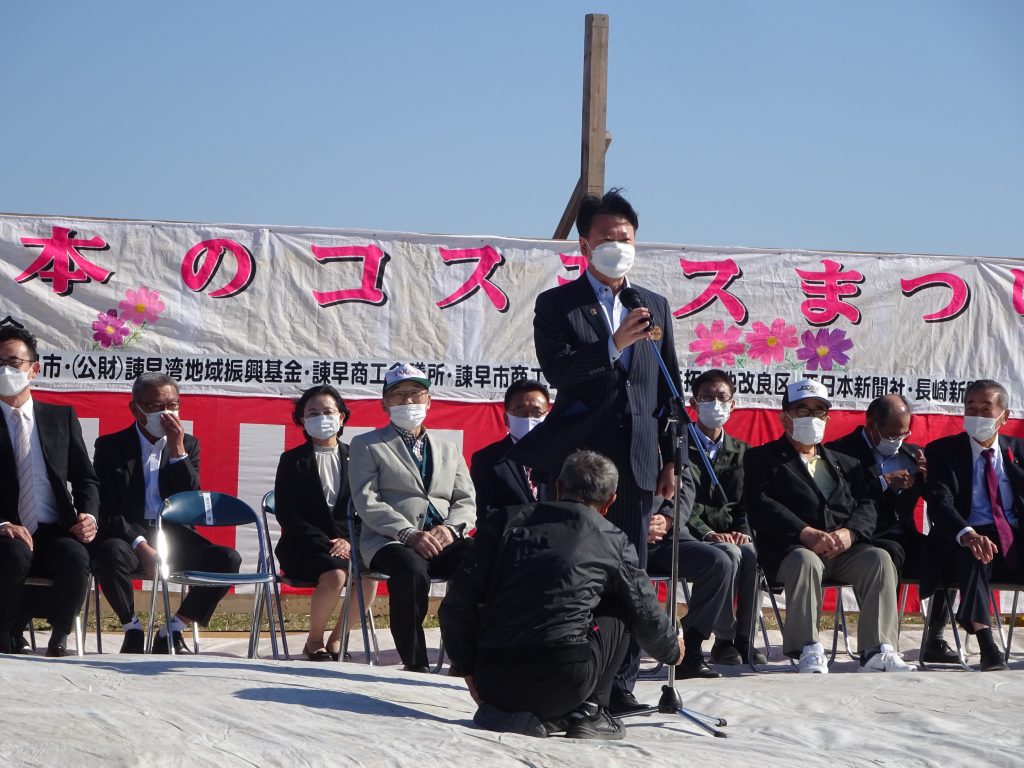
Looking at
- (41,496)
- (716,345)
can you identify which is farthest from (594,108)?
(41,496)

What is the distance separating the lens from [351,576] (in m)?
5.95

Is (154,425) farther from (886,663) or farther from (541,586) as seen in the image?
(886,663)

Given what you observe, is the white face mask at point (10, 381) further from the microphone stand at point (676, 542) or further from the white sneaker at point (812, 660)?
the white sneaker at point (812, 660)

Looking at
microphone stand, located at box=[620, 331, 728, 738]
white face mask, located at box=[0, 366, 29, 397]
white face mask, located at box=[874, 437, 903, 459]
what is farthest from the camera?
white face mask, located at box=[874, 437, 903, 459]

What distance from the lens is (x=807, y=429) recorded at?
20.5 ft

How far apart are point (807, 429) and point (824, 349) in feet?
5.30

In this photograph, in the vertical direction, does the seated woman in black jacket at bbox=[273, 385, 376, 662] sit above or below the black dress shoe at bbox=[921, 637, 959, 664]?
above

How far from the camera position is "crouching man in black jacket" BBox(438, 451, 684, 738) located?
3447 mm

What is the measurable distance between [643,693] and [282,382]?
346 cm

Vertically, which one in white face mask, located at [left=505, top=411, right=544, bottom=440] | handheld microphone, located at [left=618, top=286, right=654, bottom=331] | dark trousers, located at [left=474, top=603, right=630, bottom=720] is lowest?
dark trousers, located at [left=474, top=603, right=630, bottom=720]

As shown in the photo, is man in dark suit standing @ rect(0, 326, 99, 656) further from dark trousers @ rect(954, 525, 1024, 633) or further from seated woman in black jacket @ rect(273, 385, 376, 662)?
A: dark trousers @ rect(954, 525, 1024, 633)

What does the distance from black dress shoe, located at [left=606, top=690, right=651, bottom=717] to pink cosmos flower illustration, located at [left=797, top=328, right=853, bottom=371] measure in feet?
13.6

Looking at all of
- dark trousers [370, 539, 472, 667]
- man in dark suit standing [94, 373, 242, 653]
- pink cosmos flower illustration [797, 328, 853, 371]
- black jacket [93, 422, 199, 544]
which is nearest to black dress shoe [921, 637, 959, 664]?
pink cosmos flower illustration [797, 328, 853, 371]

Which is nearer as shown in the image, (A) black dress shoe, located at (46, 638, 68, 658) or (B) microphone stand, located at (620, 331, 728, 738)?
(B) microphone stand, located at (620, 331, 728, 738)
